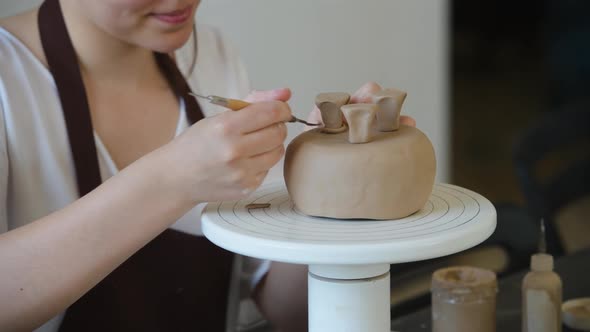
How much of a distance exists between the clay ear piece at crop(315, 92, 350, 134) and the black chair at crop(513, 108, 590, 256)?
29.7 inches

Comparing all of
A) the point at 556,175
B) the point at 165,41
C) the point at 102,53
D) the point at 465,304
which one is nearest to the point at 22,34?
the point at 102,53

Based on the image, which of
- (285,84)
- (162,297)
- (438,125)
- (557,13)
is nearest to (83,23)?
(162,297)

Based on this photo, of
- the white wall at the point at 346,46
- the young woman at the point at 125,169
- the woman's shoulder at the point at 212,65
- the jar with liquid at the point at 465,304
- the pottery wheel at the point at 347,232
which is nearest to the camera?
the pottery wheel at the point at 347,232

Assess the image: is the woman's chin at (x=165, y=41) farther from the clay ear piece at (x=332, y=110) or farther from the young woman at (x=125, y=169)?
the clay ear piece at (x=332, y=110)

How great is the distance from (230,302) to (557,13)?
3476 millimetres

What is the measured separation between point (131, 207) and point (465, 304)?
0.40 metres

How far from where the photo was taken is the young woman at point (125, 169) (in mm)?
822

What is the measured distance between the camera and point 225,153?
80 cm

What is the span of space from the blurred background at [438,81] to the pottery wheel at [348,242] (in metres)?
0.49

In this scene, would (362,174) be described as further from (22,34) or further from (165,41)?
(22,34)

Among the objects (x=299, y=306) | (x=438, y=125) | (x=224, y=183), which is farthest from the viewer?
(x=438, y=125)

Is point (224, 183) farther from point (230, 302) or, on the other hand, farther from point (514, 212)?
point (514, 212)

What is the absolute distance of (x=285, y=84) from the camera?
202cm

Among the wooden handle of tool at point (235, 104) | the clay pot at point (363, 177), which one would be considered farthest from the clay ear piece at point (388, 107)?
the wooden handle of tool at point (235, 104)
